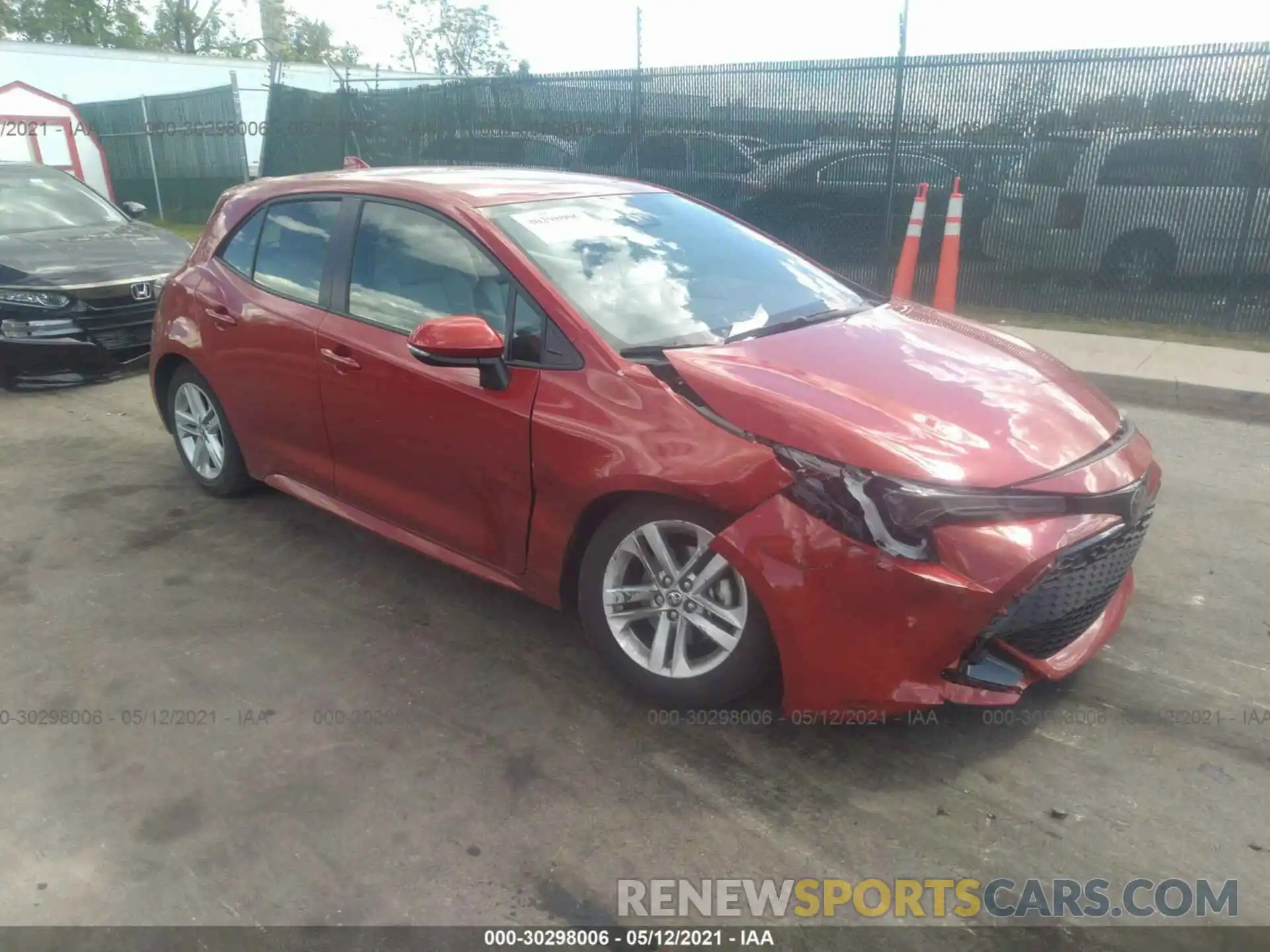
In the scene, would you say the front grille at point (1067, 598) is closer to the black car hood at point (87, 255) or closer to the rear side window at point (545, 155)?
the black car hood at point (87, 255)

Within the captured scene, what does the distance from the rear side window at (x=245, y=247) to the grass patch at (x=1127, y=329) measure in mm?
6668

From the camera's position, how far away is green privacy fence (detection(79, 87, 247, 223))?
62.7 feet

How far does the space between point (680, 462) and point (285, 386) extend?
2079 mm

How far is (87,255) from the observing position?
7316 millimetres

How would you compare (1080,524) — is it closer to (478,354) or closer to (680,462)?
(680,462)

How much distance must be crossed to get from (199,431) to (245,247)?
1.02 metres

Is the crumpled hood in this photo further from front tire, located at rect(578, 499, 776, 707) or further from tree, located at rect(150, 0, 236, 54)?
tree, located at rect(150, 0, 236, 54)

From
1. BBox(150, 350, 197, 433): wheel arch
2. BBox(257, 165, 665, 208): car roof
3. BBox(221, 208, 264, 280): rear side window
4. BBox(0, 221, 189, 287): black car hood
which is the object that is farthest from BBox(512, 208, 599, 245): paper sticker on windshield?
BBox(0, 221, 189, 287): black car hood

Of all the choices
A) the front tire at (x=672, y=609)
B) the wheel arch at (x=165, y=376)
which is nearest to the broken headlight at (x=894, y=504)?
the front tire at (x=672, y=609)

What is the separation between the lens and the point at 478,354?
10.1 feet

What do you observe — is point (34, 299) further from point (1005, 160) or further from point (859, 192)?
point (1005, 160)

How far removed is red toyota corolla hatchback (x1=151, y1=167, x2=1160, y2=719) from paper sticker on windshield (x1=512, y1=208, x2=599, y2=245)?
0.04ft

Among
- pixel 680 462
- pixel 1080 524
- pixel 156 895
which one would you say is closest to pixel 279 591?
pixel 156 895

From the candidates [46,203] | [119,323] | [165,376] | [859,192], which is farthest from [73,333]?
[859,192]
